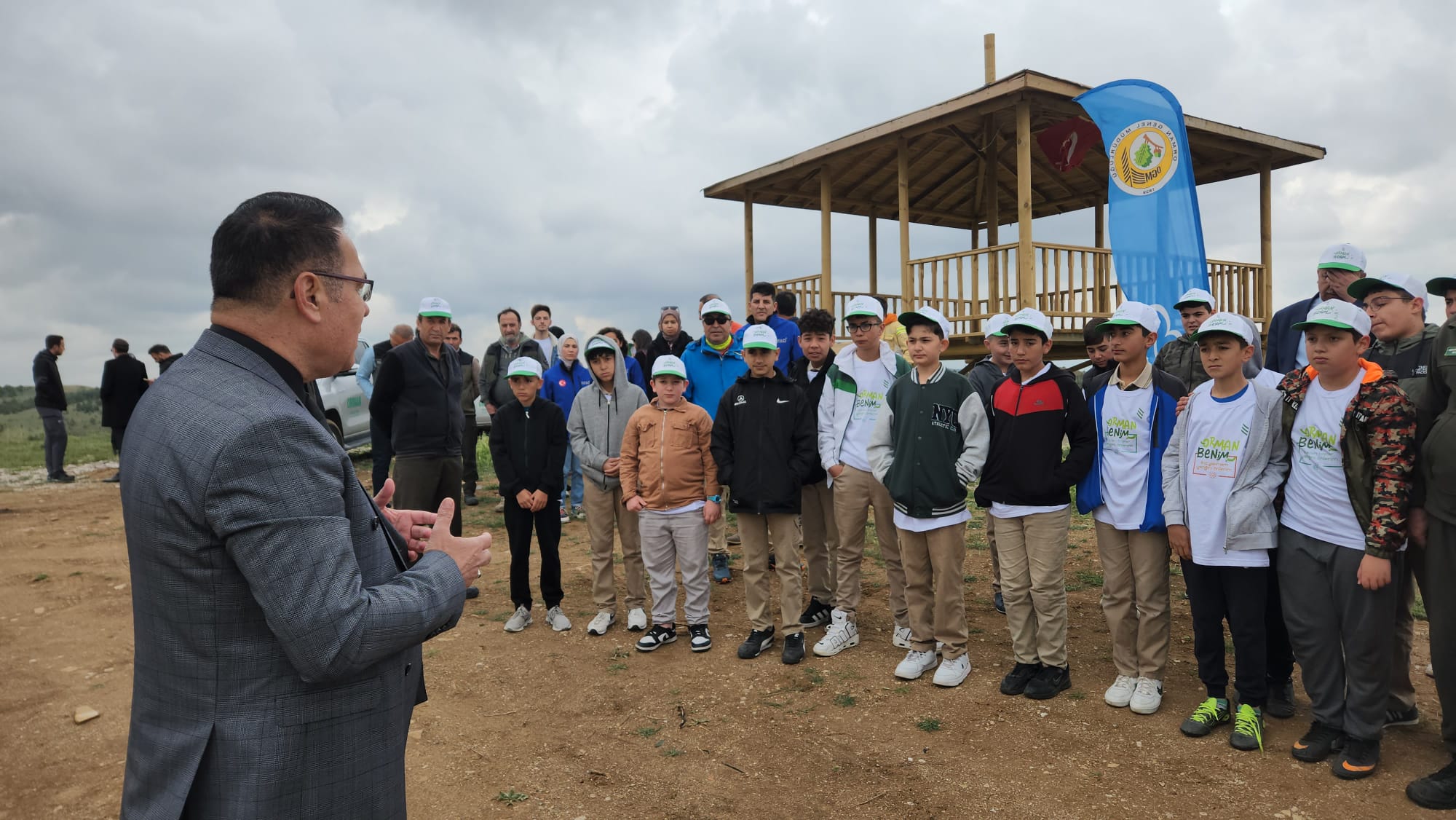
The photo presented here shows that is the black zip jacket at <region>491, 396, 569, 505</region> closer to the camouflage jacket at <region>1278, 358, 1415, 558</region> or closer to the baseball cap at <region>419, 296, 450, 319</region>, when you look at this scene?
the baseball cap at <region>419, 296, 450, 319</region>

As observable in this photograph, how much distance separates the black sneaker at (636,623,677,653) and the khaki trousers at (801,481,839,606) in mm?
1072

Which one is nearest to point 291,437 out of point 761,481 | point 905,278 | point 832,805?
point 832,805

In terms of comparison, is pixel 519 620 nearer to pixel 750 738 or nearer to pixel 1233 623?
pixel 750 738

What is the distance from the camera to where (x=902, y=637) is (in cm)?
518

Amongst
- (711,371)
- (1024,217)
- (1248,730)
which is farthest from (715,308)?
(1024,217)

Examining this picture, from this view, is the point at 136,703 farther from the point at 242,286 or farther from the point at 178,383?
the point at 242,286

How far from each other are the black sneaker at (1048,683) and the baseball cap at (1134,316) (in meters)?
1.88

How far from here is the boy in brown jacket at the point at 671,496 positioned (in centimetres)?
535

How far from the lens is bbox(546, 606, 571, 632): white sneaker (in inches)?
227

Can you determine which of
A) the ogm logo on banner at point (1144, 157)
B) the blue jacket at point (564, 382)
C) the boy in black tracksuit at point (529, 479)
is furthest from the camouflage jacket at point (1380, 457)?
the blue jacket at point (564, 382)

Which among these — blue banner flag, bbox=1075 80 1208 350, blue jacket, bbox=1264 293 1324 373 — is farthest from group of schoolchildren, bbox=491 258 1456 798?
blue banner flag, bbox=1075 80 1208 350

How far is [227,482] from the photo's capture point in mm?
1345

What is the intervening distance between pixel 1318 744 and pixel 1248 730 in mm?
261

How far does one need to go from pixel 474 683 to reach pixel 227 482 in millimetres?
3937
